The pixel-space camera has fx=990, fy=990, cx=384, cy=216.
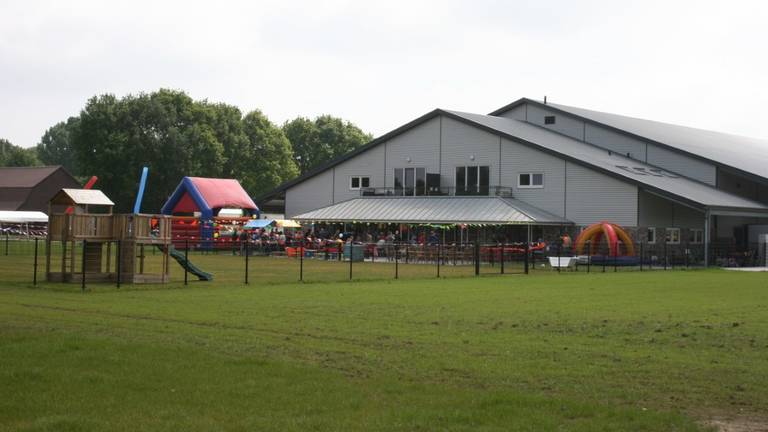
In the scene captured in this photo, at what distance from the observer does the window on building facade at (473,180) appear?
204 ft

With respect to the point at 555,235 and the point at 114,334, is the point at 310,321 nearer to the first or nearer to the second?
the point at 114,334

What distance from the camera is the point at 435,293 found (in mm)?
27688

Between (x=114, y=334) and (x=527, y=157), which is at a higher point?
(x=527, y=157)

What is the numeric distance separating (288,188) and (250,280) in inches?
1529

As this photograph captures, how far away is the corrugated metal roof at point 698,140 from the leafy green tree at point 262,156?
1719 inches

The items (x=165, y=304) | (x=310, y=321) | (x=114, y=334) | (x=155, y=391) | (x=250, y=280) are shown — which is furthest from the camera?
(x=250, y=280)

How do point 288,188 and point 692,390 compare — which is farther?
point 288,188

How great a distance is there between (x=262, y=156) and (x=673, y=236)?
6238 cm

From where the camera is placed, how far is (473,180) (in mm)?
63031

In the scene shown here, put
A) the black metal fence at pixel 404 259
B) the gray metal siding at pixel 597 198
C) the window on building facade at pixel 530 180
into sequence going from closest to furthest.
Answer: the black metal fence at pixel 404 259 < the gray metal siding at pixel 597 198 < the window on building facade at pixel 530 180

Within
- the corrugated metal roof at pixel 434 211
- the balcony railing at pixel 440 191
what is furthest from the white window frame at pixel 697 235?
the balcony railing at pixel 440 191

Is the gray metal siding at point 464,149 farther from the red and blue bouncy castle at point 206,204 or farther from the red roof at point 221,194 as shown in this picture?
the red and blue bouncy castle at point 206,204

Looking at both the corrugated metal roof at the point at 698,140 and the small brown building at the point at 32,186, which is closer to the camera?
the corrugated metal roof at the point at 698,140

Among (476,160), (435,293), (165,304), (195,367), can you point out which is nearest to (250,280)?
(435,293)
